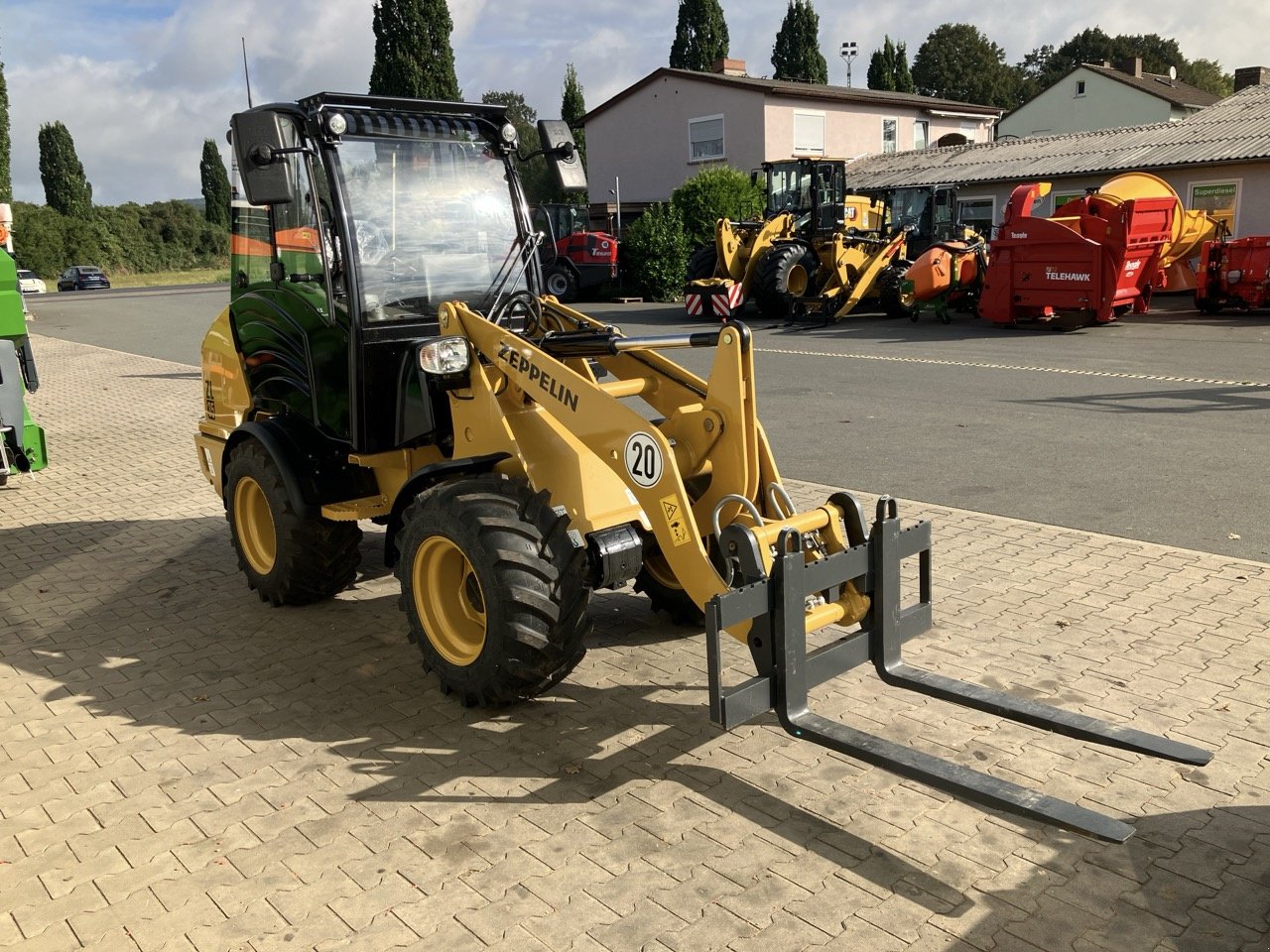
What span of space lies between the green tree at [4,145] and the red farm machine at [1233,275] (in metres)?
45.0

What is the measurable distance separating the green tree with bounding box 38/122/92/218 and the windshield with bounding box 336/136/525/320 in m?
68.6

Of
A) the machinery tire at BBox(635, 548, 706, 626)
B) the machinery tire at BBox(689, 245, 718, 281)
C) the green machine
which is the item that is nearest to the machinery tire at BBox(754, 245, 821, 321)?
the machinery tire at BBox(689, 245, 718, 281)

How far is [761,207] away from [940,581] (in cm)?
2464

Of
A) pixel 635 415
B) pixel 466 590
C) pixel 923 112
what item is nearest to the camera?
pixel 635 415

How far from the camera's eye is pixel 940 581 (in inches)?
251

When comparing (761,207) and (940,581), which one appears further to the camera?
(761,207)

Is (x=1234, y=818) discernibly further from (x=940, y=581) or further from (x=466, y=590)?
(x=466, y=590)

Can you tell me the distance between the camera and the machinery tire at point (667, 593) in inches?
226

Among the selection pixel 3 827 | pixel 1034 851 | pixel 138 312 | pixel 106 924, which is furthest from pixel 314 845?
pixel 138 312

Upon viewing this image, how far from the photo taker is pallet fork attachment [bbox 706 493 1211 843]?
3660 millimetres

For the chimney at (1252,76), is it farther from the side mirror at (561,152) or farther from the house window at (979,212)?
the side mirror at (561,152)

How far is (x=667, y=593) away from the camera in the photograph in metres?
5.80

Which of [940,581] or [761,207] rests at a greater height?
[761,207]

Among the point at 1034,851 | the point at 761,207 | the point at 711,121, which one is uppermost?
the point at 711,121
